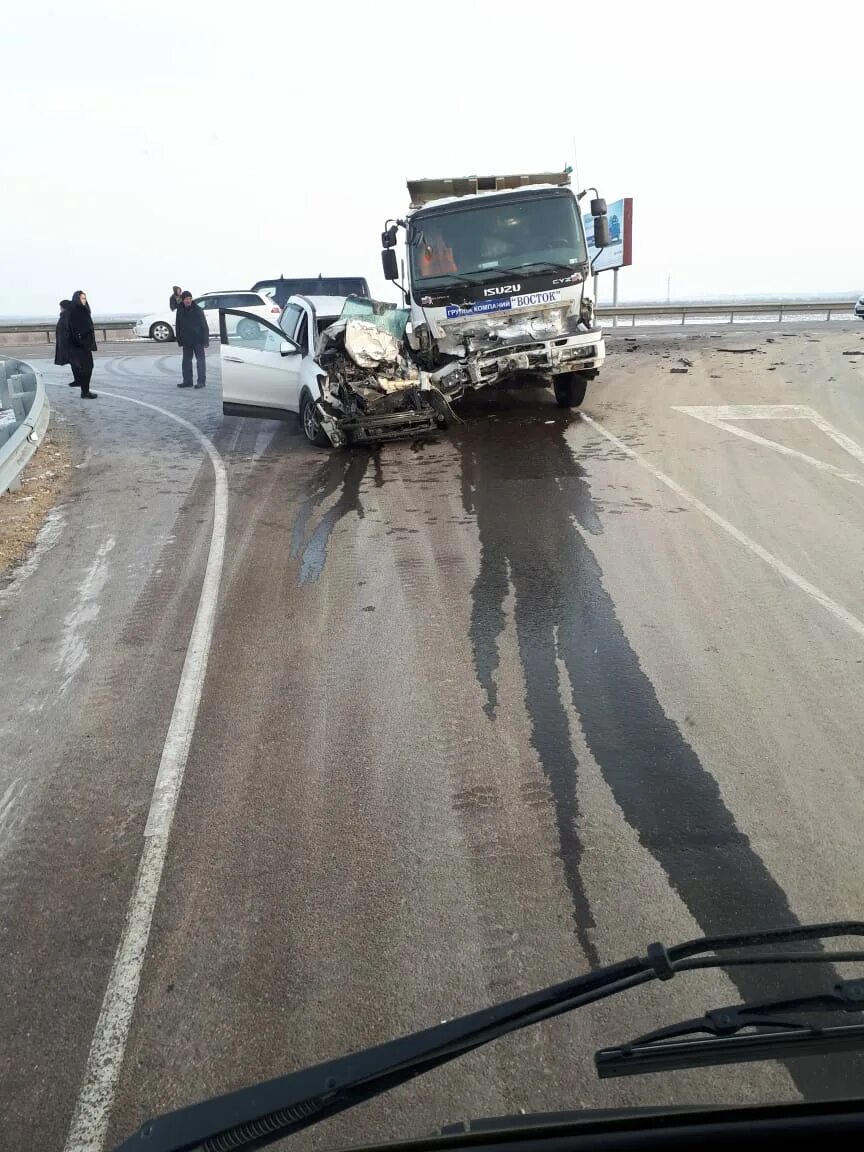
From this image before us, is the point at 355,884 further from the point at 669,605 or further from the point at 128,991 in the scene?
the point at 669,605

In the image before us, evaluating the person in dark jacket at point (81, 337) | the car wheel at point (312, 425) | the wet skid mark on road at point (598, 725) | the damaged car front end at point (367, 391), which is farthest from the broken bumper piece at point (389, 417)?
the person in dark jacket at point (81, 337)

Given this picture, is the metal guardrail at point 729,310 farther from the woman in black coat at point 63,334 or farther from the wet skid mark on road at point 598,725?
the wet skid mark on road at point 598,725

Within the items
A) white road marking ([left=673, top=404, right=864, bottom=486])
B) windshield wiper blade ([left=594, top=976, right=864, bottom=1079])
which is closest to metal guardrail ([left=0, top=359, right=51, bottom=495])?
white road marking ([left=673, top=404, right=864, bottom=486])

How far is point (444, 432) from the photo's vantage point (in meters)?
12.3

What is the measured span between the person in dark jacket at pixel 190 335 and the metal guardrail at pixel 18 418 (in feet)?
11.9

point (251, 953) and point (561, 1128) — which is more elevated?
point (561, 1128)

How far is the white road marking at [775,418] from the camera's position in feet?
31.8

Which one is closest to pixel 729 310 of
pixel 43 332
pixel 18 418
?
pixel 43 332

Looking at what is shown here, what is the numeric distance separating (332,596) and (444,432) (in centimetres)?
607

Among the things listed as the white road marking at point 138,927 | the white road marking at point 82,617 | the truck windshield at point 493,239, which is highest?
the truck windshield at point 493,239

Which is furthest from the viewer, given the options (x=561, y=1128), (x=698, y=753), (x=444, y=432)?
(x=444, y=432)

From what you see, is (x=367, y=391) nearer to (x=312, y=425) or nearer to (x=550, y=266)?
(x=312, y=425)

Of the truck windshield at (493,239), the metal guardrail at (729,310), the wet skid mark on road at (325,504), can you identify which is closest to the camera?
the wet skid mark on road at (325,504)

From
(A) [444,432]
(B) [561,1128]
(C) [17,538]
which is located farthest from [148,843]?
(A) [444,432]
